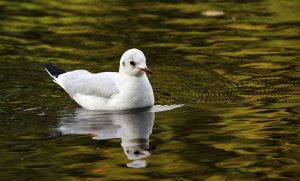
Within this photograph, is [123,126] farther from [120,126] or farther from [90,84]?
[90,84]

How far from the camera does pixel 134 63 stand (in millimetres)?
10703

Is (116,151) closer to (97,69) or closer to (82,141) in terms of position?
(82,141)

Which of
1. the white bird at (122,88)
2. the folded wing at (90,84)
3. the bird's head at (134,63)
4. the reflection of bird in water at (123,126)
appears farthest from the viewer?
the folded wing at (90,84)

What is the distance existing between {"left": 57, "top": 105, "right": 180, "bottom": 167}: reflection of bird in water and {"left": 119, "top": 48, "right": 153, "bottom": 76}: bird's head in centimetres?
46

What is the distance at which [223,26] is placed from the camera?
15.6 m

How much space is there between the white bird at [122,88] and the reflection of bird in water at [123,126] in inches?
4.2

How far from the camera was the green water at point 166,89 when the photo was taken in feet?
27.1

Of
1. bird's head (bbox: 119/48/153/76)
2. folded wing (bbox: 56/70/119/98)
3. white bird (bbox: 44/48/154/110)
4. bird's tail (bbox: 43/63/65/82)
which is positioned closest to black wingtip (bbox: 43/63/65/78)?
bird's tail (bbox: 43/63/65/82)

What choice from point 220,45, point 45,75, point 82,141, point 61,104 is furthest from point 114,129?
point 220,45

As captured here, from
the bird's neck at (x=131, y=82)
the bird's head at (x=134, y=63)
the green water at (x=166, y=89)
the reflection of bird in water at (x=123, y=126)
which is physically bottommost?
the reflection of bird in water at (x=123, y=126)

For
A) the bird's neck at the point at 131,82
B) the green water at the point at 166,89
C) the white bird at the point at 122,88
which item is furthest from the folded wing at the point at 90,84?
the green water at the point at 166,89

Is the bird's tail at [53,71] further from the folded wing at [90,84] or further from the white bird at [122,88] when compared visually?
the white bird at [122,88]

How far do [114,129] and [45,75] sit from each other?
126 inches

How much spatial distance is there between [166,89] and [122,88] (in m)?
1.10
